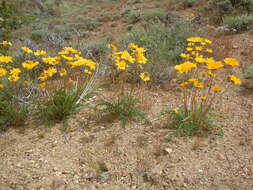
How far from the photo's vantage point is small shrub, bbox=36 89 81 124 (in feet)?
8.91

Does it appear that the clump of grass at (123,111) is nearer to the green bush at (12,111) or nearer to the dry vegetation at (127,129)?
the dry vegetation at (127,129)

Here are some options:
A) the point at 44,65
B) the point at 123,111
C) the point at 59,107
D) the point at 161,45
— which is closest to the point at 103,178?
the point at 123,111

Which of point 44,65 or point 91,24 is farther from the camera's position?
point 91,24

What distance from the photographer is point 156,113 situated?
2984mm

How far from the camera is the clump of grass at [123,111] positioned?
2.79 m

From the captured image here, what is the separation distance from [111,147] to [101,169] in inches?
11.3

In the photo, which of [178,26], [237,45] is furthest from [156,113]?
[178,26]

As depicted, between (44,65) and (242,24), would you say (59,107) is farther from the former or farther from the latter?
(242,24)

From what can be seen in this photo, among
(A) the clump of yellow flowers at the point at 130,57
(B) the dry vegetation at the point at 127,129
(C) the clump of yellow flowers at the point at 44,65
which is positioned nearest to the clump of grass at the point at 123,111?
(B) the dry vegetation at the point at 127,129

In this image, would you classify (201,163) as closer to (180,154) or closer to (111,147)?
(180,154)

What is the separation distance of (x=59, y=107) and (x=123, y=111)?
0.76 meters

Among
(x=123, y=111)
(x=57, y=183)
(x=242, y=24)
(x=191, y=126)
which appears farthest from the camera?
(x=242, y=24)

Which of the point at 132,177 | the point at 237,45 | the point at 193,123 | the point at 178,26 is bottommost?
the point at 132,177

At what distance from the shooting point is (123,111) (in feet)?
9.30
